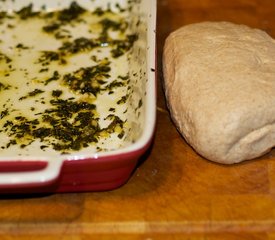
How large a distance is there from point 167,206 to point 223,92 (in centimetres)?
30

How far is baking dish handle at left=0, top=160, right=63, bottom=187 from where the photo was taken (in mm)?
1133

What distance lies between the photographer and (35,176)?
1133 millimetres

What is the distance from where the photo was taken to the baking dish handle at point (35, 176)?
3.72 ft

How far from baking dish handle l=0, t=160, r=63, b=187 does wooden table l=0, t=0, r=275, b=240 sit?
18 cm

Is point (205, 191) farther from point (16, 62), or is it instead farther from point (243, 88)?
point (16, 62)

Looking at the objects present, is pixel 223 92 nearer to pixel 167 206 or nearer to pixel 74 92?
pixel 167 206

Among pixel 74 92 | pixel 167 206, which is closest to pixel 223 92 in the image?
pixel 167 206

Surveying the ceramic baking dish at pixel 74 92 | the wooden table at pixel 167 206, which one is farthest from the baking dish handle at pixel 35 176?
the wooden table at pixel 167 206

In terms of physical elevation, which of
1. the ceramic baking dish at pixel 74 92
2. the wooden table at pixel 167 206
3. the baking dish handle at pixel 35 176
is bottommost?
the wooden table at pixel 167 206

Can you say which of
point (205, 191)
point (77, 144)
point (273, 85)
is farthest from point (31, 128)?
point (273, 85)

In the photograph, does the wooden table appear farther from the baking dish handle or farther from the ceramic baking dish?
the baking dish handle

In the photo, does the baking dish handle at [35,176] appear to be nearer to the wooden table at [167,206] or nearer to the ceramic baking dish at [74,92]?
the ceramic baking dish at [74,92]

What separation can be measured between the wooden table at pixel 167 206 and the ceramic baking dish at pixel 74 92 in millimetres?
53

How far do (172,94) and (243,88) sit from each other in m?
0.19
